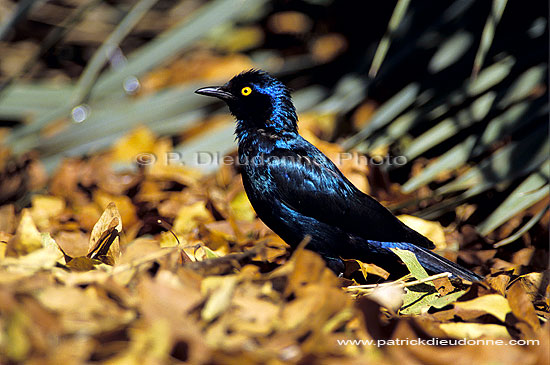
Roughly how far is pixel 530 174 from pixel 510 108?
0.38 metres

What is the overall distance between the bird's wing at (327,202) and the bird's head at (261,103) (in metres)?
0.31

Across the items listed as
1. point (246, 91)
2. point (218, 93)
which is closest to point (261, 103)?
point (246, 91)

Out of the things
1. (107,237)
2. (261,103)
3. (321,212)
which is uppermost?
(261,103)

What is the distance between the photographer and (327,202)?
2.84 m

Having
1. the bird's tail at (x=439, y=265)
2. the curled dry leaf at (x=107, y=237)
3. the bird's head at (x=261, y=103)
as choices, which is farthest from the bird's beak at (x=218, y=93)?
the bird's tail at (x=439, y=265)

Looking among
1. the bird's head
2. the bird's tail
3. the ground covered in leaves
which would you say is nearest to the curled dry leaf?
the ground covered in leaves

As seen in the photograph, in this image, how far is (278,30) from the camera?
5.15m

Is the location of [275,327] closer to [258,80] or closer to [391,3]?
[258,80]

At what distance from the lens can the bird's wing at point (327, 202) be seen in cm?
279

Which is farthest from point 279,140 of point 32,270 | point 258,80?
Answer: point 32,270

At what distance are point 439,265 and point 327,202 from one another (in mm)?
593

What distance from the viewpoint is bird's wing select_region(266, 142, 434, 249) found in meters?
2.79

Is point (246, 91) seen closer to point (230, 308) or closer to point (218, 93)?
point (218, 93)

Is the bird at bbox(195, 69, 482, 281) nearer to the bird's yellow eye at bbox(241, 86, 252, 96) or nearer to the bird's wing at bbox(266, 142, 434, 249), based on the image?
the bird's wing at bbox(266, 142, 434, 249)
